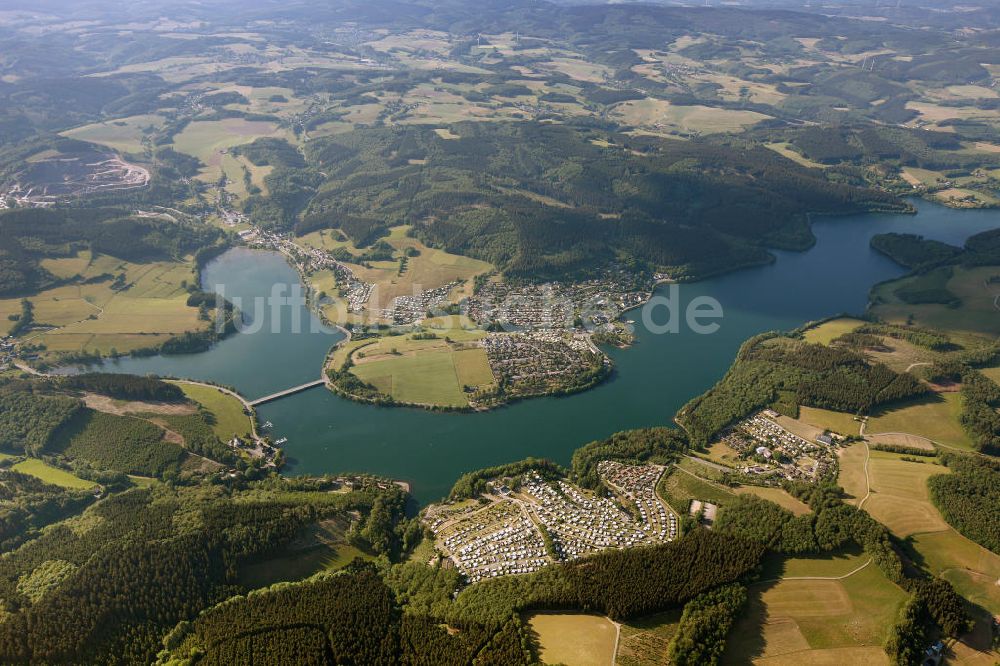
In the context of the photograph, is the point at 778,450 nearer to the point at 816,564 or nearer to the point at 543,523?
the point at 816,564

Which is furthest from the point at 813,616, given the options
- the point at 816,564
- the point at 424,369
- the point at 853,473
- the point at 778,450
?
the point at 424,369

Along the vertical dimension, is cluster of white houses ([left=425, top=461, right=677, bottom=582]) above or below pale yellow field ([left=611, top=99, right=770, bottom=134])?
below

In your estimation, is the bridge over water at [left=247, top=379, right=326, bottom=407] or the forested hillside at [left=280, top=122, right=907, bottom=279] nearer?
the bridge over water at [left=247, top=379, right=326, bottom=407]

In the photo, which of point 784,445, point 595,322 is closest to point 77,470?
point 595,322

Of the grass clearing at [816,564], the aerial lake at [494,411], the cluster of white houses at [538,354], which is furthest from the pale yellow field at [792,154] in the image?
the grass clearing at [816,564]

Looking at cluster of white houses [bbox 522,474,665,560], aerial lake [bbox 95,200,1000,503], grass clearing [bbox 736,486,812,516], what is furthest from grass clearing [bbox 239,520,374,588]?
grass clearing [bbox 736,486,812,516]

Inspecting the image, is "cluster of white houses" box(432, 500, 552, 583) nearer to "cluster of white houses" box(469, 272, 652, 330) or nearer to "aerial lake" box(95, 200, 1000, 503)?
"aerial lake" box(95, 200, 1000, 503)

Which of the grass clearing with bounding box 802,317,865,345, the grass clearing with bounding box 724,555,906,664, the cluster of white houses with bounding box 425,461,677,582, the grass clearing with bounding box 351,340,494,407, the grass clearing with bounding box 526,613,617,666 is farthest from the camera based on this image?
the grass clearing with bounding box 802,317,865,345
